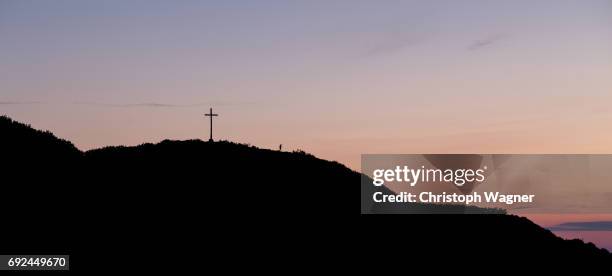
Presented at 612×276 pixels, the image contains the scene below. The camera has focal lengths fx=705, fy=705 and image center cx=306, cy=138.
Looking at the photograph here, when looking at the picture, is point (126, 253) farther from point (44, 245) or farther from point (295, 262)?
point (295, 262)

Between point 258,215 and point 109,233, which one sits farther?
point 258,215

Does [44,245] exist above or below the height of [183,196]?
below

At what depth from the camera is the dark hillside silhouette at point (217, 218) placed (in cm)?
3828

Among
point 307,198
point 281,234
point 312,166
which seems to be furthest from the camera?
point 312,166

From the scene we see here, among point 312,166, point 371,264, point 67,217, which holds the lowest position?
point 371,264

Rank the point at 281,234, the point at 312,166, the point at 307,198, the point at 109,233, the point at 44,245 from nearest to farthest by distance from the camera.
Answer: the point at 44,245 → the point at 109,233 → the point at 281,234 → the point at 307,198 → the point at 312,166

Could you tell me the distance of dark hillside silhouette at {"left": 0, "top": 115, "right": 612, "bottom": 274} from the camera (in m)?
38.3

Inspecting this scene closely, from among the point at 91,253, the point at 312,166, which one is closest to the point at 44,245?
the point at 91,253

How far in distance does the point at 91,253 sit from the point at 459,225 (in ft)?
86.1

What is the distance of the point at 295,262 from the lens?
39500 mm

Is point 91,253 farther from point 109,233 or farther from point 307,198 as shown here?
point 307,198

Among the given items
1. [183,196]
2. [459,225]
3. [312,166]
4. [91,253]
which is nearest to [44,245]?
[91,253]

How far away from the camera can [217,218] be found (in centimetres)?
4331

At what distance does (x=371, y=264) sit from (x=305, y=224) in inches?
237
